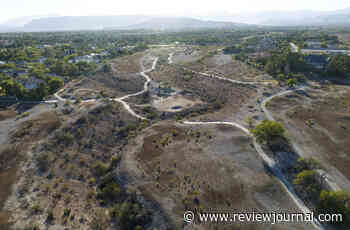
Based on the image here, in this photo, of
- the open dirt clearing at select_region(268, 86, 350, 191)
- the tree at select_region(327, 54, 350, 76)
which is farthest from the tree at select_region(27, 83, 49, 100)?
the tree at select_region(327, 54, 350, 76)

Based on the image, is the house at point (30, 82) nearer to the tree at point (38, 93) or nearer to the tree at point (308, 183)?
the tree at point (38, 93)

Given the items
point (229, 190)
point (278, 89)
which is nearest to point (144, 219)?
point (229, 190)

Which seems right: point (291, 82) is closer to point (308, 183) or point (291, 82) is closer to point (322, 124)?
point (322, 124)

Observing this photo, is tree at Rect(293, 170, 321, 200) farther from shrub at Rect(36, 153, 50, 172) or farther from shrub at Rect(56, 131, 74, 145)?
shrub at Rect(56, 131, 74, 145)

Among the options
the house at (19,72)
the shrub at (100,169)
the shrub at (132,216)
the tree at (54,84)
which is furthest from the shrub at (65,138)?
the house at (19,72)

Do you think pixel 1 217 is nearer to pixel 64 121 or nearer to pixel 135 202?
pixel 135 202

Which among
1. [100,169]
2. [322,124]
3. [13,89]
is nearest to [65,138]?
[100,169]

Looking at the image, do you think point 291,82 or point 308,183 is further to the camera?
point 291,82

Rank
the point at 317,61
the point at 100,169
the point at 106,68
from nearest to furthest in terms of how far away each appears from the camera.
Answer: the point at 100,169 → the point at 317,61 → the point at 106,68

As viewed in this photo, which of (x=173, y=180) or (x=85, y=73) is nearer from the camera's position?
(x=173, y=180)
